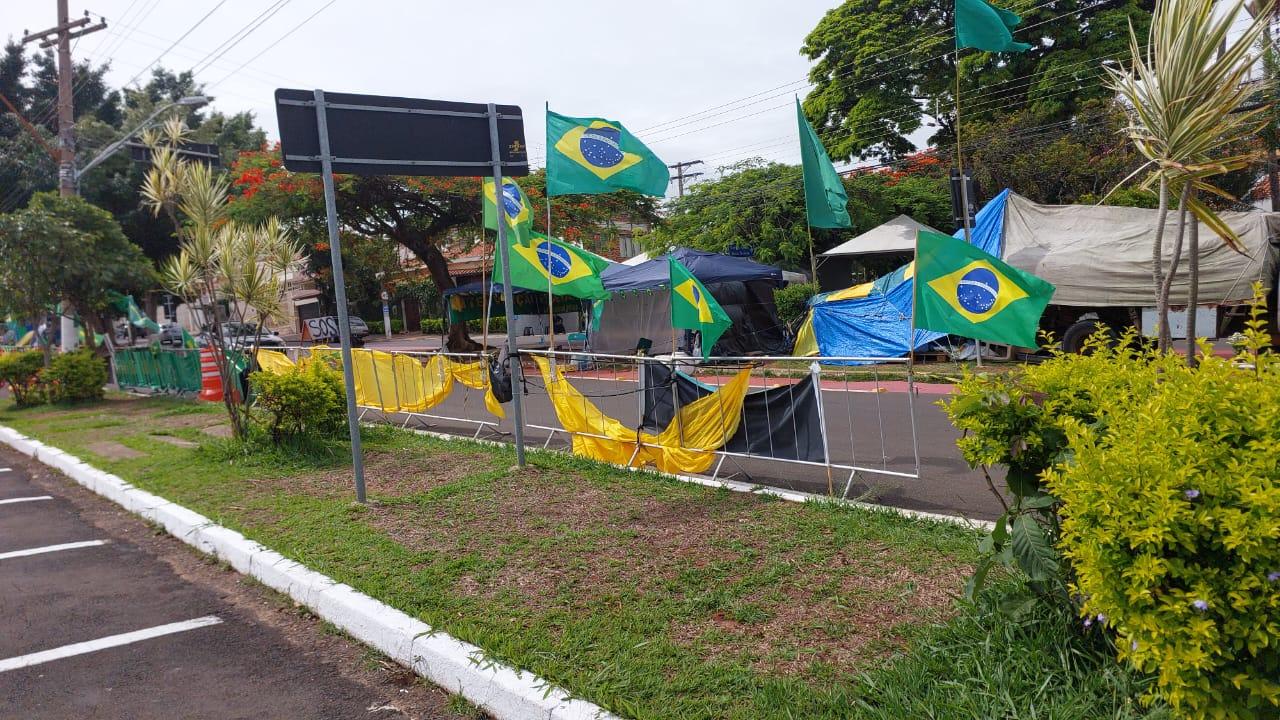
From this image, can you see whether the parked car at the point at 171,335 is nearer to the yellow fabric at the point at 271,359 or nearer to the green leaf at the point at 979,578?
the yellow fabric at the point at 271,359

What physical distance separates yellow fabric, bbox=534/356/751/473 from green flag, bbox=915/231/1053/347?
1665mm

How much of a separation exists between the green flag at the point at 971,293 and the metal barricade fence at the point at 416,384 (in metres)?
5.20

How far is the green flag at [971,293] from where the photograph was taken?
6859mm

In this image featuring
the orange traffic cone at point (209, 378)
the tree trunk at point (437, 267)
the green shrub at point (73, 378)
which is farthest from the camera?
the tree trunk at point (437, 267)

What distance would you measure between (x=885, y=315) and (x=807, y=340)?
6.79ft

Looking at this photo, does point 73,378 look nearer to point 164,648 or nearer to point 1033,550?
point 164,648

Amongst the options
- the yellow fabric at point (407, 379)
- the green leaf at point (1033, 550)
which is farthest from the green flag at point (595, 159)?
the green leaf at point (1033, 550)

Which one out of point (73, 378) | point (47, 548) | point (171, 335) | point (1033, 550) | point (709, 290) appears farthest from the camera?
point (171, 335)

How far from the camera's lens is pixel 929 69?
99.3ft

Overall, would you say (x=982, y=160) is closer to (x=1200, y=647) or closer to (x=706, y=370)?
(x=706, y=370)

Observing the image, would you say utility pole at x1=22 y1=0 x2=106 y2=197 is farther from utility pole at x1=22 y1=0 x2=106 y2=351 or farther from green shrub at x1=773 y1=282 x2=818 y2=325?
green shrub at x1=773 y1=282 x2=818 y2=325

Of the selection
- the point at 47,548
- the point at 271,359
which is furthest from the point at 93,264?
the point at 47,548

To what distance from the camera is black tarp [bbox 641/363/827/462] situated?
7.05 metres

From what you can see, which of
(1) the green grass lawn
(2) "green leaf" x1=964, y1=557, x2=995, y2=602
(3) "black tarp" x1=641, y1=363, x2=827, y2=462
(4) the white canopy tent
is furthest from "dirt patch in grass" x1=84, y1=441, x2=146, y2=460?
(4) the white canopy tent
